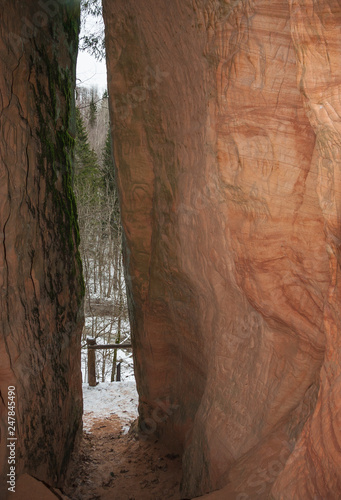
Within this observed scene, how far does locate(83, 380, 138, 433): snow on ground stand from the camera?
8.12 metres

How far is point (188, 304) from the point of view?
18.8 ft

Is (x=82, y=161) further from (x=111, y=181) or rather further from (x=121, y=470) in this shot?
(x=121, y=470)

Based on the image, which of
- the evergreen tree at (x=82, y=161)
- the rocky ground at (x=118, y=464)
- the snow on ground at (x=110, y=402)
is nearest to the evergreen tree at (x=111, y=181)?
the evergreen tree at (x=82, y=161)

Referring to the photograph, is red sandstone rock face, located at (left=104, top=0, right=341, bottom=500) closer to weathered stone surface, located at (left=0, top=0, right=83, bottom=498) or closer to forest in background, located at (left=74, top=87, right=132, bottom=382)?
weathered stone surface, located at (left=0, top=0, right=83, bottom=498)

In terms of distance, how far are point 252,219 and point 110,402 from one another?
6.49m

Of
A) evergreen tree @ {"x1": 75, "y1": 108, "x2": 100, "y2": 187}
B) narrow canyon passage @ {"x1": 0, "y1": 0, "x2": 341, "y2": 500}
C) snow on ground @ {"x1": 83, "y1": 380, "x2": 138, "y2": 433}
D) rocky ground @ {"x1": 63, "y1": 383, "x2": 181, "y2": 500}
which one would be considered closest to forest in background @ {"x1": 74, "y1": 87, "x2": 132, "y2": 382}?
evergreen tree @ {"x1": 75, "y1": 108, "x2": 100, "y2": 187}

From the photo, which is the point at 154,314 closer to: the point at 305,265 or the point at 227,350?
the point at 227,350

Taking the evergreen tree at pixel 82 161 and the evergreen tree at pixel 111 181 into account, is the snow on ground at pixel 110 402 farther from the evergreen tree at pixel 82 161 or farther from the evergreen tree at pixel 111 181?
the evergreen tree at pixel 111 181

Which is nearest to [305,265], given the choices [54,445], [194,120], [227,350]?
[227,350]

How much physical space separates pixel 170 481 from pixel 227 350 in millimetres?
2750

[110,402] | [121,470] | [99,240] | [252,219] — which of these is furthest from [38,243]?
[99,240]

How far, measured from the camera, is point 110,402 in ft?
28.7

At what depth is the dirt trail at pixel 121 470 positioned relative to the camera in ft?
18.9

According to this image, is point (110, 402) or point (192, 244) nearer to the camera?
point (192, 244)
